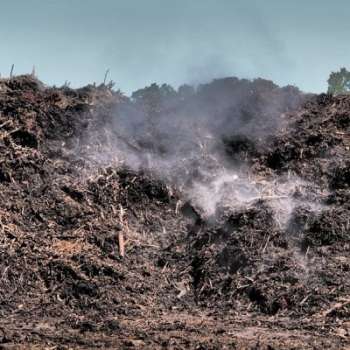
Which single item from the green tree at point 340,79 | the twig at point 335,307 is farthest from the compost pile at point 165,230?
the green tree at point 340,79

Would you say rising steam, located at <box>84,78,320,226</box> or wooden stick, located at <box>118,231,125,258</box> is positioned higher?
rising steam, located at <box>84,78,320,226</box>

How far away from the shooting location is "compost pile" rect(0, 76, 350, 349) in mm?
7461

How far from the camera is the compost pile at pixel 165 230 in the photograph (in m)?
7.46

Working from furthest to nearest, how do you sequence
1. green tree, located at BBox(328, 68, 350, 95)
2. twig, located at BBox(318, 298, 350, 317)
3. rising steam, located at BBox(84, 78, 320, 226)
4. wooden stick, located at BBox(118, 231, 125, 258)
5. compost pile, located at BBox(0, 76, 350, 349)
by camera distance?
green tree, located at BBox(328, 68, 350, 95), rising steam, located at BBox(84, 78, 320, 226), wooden stick, located at BBox(118, 231, 125, 258), twig, located at BBox(318, 298, 350, 317), compost pile, located at BBox(0, 76, 350, 349)

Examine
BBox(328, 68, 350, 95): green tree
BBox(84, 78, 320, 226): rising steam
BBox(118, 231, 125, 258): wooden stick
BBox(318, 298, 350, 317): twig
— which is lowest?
BBox(318, 298, 350, 317): twig

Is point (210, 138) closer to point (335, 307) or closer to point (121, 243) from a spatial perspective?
point (121, 243)

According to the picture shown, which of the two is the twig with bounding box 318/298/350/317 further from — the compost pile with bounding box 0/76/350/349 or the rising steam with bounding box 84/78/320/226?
the rising steam with bounding box 84/78/320/226

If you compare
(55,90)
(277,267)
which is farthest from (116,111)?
(277,267)

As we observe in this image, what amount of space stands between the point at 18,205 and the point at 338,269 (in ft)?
18.2

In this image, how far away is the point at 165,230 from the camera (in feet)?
35.7

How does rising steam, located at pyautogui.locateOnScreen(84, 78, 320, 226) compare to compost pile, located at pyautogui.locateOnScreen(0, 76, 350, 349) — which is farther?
rising steam, located at pyautogui.locateOnScreen(84, 78, 320, 226)

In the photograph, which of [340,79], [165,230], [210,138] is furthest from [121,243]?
[340,79]

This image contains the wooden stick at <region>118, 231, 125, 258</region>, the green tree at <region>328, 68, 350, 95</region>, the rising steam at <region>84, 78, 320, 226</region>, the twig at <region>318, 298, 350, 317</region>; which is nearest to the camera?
the twig at <region>318, 298, 350, 317</region>

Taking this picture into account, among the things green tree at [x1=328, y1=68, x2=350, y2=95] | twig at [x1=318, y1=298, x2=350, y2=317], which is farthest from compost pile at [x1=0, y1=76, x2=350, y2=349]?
green tree at [x1=328, y1=68, x2=350, y2=95]
